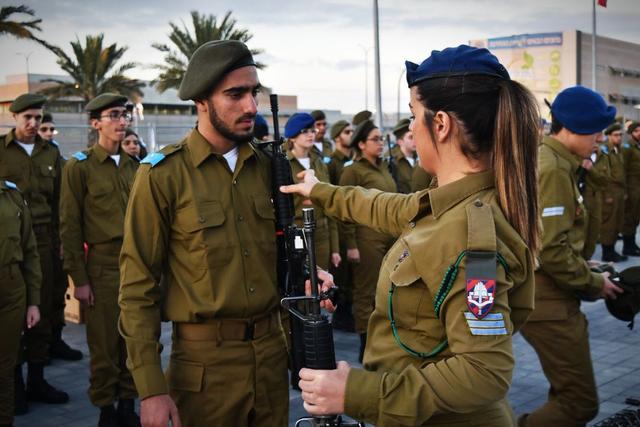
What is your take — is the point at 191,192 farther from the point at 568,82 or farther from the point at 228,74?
the point at 568,82

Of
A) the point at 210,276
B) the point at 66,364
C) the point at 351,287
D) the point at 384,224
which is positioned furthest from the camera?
the point at 351,287

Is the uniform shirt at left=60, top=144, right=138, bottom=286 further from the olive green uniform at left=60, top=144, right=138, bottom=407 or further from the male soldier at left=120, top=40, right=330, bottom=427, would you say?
the male soldier at left=120, top=40, right=330, bottom=427

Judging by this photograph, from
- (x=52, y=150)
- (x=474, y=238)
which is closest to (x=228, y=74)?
(x=474, y=238)

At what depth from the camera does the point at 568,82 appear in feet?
205

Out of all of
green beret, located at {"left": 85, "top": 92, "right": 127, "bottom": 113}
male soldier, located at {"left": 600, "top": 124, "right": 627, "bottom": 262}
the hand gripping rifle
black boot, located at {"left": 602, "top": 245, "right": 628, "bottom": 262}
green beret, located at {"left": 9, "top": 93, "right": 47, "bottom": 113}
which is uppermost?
green beret, located at {"left": 9, "top": 93, "right": 47, "bottom": 113}

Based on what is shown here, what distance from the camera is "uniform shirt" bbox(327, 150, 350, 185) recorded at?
10.6 meters

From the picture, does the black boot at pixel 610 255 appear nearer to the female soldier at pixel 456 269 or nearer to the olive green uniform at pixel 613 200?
the olive green uniform at pixel 613 200

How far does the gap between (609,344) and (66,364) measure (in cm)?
574

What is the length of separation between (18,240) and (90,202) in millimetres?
770

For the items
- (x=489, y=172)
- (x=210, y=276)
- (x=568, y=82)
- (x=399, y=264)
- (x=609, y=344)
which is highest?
(x=568, y=82)

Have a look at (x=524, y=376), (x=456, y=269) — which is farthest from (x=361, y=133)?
(x=456, y=269)

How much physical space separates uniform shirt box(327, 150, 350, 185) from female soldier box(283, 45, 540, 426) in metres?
7.98

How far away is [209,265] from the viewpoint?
126 inches

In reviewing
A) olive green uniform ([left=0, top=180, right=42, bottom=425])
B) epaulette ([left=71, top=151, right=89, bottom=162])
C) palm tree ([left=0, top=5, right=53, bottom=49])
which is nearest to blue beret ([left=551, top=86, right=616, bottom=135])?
epaulette ([left=71, top=151, right=89, bottom=162])
